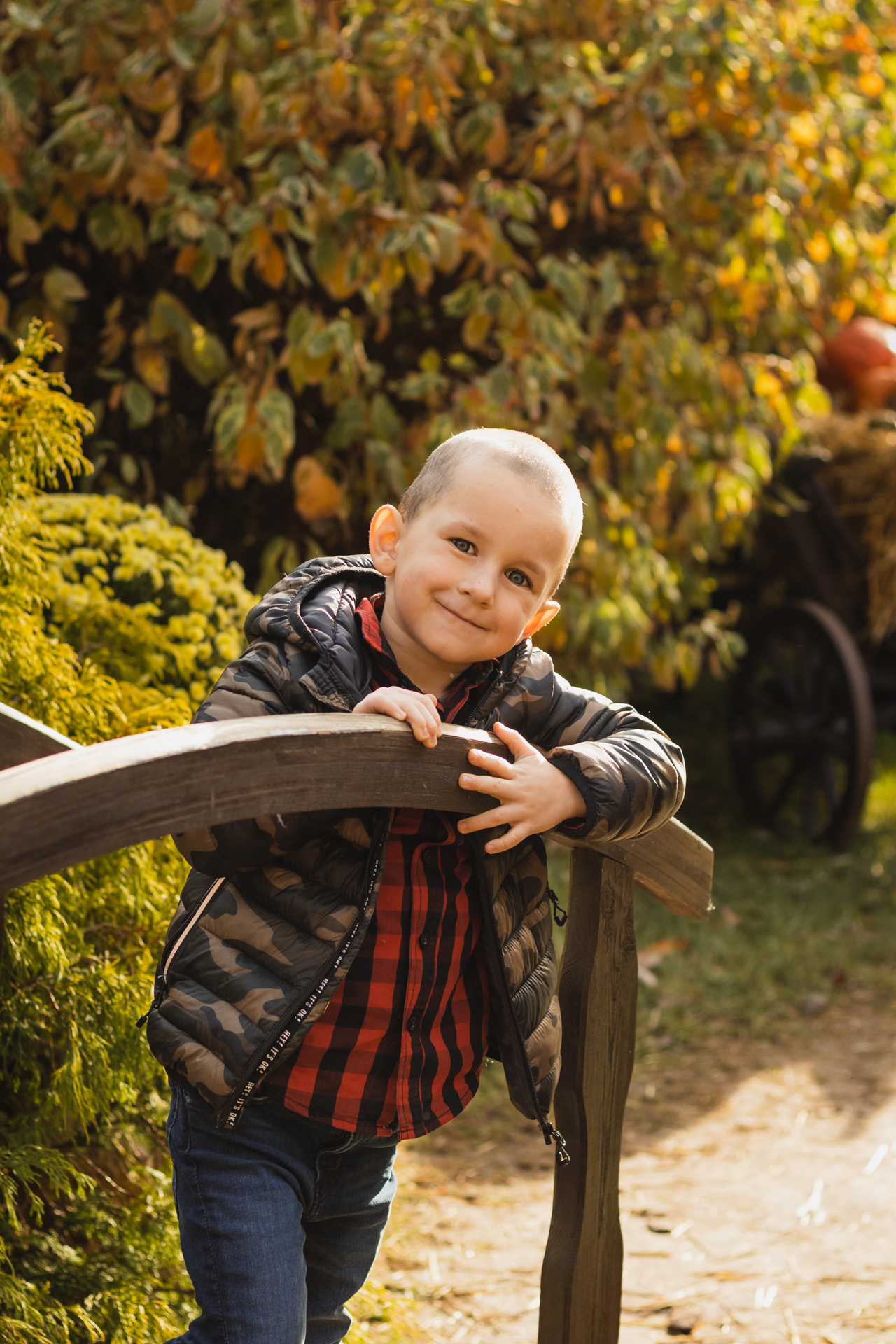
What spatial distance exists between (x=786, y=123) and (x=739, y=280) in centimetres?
55

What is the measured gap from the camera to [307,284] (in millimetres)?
3594

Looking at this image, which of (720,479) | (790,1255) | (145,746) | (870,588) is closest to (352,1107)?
(145,746)

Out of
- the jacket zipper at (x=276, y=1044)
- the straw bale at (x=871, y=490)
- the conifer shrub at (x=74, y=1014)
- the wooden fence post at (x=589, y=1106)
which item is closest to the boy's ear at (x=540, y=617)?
the wooden fence post at (x=589, y=1106)

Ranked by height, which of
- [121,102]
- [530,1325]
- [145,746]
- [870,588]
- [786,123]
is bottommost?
[530,1325]

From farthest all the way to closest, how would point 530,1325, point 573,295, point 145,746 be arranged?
point 573,295, point 530,1325, point 145,746

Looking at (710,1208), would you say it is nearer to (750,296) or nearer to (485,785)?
(485,785)

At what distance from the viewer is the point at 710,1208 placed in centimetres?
294

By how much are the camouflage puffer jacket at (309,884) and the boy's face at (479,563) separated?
9cm

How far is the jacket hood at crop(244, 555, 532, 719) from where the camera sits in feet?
4.82

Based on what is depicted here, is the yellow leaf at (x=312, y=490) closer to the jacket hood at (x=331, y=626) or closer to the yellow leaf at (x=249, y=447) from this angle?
A: the yellow leaf at (x=249, y=447)

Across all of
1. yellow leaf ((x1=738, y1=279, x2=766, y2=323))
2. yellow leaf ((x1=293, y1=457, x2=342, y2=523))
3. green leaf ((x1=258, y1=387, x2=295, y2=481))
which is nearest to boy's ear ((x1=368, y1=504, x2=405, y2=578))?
green leaf ((x1=258, y1=387, x2=295, y2=481))

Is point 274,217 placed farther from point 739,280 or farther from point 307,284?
point 739,280

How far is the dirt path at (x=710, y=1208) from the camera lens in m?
2.49

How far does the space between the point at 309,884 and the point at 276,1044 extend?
0.59 feet
